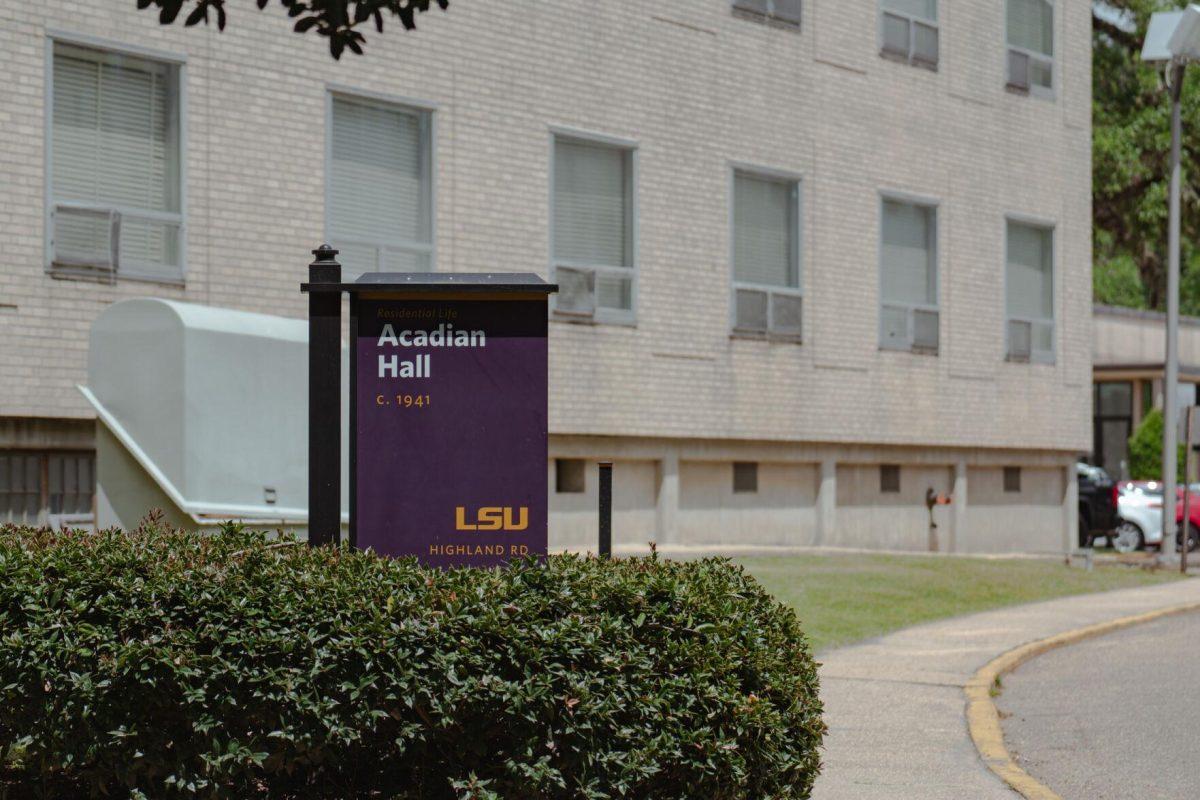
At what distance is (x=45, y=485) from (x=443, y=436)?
361 inches

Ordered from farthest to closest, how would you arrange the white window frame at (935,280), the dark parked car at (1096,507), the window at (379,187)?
the dark parked car at (1096,507)
the white window frame at (935,280)
the window at (379,187)

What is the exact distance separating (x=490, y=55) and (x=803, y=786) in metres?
13.2

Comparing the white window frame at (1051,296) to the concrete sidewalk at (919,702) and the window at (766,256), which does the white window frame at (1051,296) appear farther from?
the concrete sidewalk at (919,702)

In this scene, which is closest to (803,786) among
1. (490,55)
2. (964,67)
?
(490,55)

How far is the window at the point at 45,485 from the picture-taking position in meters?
15.4

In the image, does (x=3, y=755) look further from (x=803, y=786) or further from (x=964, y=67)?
(x=964, y=67)

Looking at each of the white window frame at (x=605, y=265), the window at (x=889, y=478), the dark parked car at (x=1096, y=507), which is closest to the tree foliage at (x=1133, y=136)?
the dark parked car at (x=1096, y=507)

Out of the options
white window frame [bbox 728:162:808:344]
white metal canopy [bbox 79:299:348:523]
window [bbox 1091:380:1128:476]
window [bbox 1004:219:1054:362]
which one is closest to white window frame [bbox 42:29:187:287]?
white metal canopy [bbox 79:299:348:523]

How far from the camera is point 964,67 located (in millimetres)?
25109

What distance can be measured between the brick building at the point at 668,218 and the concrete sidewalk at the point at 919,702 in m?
5.01

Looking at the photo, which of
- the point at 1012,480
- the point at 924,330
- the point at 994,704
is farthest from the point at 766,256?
the point at 994,704

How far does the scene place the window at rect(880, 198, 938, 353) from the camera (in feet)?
78.5

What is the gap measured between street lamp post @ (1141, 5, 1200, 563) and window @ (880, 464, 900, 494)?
383 cm

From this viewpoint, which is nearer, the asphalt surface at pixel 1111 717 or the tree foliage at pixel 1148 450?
the asphalt surface at pixel 1111 717
